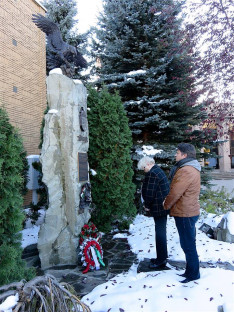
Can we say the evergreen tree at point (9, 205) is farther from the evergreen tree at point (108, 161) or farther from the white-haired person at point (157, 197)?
the evergreen tree at point (108, 161)

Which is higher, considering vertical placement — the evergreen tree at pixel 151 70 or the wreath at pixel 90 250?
the evergreen tree at pixel 151 70

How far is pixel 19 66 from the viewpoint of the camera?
10445 mm

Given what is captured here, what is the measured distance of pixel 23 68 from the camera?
1071 cm

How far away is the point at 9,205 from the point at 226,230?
4401 millimetres

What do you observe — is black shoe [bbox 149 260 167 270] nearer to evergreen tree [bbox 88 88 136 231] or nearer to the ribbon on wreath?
the ribbon on wreath

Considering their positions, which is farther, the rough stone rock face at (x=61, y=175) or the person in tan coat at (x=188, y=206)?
the rough stone rock face at (x=61, y=175)

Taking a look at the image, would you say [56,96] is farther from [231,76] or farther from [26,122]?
[26,122]

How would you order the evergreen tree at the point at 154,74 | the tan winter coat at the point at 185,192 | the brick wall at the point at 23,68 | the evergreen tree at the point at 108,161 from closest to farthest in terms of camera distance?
1. the tan winter coat at the point at 185,192
2. the evergreen tree at the point at 108,161
3. the evergreen tree at the point at 154,74
4. the brick wall at the point at 23,68

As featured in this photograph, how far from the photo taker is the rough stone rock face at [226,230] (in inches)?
199

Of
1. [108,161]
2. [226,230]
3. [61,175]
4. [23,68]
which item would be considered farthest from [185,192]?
[23,68]

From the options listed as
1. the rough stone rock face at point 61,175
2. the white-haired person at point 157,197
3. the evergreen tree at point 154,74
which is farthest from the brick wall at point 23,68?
the white-haired person at point 157,197

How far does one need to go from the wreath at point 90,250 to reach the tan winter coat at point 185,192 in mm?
1882

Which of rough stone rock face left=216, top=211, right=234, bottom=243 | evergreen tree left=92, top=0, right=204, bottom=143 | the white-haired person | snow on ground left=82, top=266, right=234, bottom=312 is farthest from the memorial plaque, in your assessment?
evergreen tree left=92, top=0, right=204, bottom=143

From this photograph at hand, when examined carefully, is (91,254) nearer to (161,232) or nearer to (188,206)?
(161,232)
